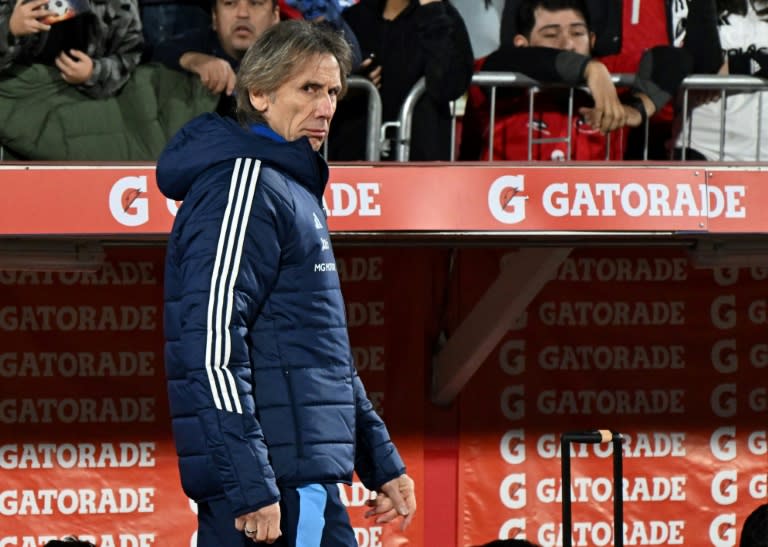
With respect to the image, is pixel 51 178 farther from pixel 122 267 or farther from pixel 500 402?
pixel 500 402

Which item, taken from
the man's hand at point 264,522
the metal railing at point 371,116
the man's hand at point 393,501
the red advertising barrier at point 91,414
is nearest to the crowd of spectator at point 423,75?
the metal railing at point 371,116

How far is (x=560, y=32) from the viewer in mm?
6691

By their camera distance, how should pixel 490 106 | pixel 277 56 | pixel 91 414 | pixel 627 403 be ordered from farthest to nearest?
pixel 627 403 → pixel 91 414 → pixel 490 106 → pixel 277 56

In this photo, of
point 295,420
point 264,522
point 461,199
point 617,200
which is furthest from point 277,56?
point 617,200

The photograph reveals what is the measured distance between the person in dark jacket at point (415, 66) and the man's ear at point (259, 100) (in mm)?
2814

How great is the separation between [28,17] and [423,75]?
1.46 m

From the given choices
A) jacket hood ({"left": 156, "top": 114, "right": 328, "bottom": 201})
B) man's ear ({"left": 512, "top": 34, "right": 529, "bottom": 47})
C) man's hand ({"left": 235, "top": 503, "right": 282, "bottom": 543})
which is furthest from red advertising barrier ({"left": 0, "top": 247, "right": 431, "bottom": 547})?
man's hand ({"left": 235, "top": 503, "right": 282, "bottom": 543})

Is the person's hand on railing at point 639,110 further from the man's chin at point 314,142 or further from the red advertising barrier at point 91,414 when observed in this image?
the man's chin at point 314,142

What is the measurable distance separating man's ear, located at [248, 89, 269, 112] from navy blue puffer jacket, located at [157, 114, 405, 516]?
0.07m

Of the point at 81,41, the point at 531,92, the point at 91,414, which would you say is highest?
the point at 81,41

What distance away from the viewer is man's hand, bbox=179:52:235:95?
241 inches

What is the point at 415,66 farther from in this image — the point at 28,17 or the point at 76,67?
the point at 28,17

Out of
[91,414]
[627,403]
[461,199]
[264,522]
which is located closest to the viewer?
[264,522]

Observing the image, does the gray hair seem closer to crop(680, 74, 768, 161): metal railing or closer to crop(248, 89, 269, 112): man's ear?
crop(248, 89, 269, 112): man's ear
